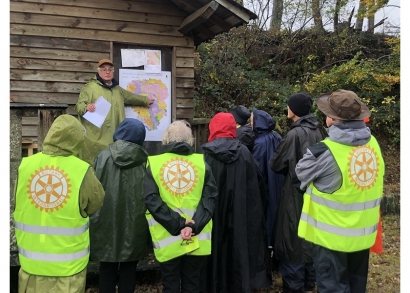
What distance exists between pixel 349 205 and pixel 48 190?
8.96ft

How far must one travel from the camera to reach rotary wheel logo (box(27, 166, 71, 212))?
3.22m

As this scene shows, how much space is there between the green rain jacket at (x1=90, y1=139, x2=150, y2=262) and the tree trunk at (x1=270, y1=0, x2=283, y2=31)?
1248cm

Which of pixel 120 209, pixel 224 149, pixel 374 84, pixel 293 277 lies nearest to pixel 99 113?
pixel 120 209

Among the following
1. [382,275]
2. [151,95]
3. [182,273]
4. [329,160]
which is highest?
[151,95]

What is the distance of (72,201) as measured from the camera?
323 cm

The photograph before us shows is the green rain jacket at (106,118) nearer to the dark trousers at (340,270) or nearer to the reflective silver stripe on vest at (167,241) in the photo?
the reflective silver stripe on vest at (167,241)

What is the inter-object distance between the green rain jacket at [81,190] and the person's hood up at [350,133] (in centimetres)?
231

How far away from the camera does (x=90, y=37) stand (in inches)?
246

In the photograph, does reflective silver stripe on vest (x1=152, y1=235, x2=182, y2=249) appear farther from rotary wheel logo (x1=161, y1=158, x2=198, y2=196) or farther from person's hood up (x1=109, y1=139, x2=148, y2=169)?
person's hood up (x1=109, y1=139, x2=148, y2=169)

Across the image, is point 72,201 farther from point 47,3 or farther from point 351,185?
point 47,3

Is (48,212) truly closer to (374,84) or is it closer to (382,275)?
(382,275)

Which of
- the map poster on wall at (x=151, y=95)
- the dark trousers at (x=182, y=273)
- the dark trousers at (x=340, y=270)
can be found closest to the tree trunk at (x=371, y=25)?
the map poster on wall at (x=151, y=95)

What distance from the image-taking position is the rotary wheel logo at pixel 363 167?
142 inches

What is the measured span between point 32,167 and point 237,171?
217cm
